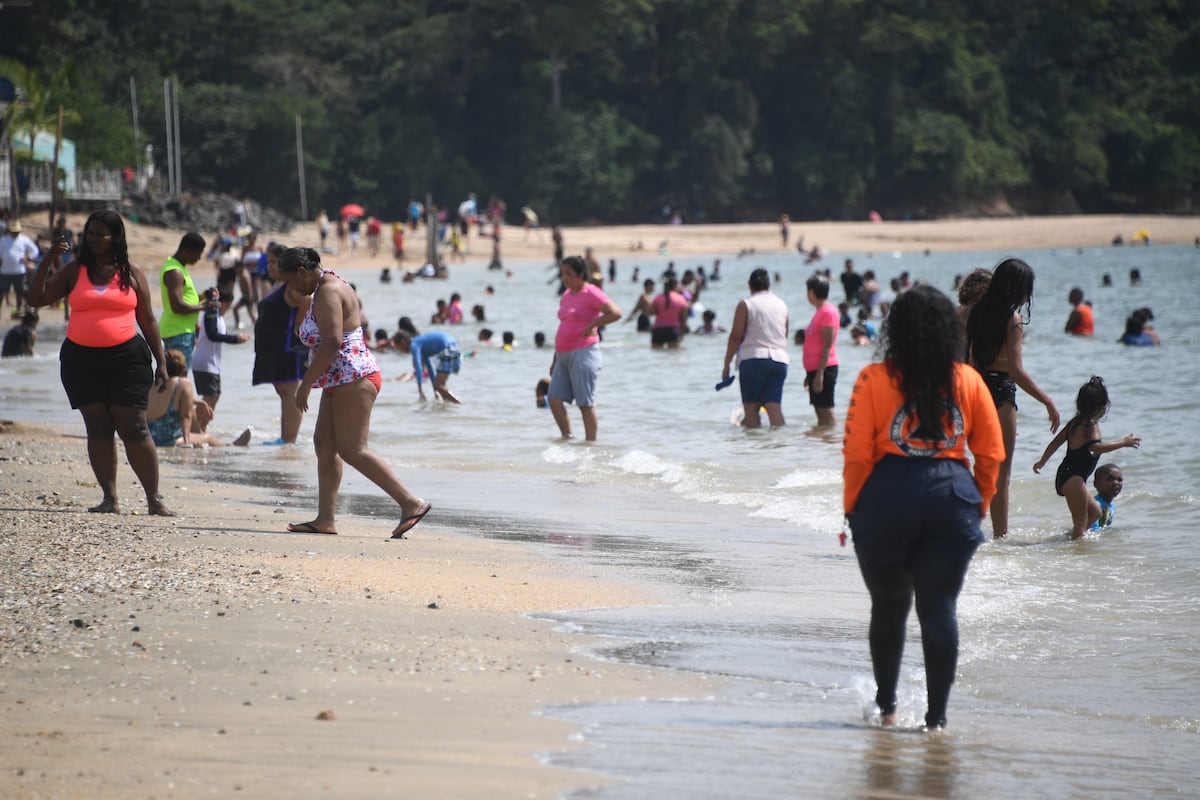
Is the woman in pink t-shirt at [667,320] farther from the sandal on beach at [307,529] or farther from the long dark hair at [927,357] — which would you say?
the long dark hair at [927,357]

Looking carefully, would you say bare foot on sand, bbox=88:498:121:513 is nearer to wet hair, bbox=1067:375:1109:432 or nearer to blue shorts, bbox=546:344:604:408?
blue shorts, bbox=546:344:604:408

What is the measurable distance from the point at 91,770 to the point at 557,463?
8.01 metres

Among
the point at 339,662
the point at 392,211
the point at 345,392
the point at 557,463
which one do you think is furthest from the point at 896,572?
the point at 392,211

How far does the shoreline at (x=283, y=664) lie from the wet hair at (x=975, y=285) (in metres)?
2.66

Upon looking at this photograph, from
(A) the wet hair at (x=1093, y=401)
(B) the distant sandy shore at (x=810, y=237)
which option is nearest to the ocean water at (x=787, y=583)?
(A) the wet hair at (x=1093, y=401)

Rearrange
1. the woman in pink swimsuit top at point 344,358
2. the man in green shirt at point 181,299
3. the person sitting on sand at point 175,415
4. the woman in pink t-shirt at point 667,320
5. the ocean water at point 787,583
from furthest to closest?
the woman in pink t-shirt at point 667,320
the person sitting on sand at point 175,415
the man in green shirt at point 181,299
the woman in pink swimsuit top at point 344,358
the ocean water at point 787,583

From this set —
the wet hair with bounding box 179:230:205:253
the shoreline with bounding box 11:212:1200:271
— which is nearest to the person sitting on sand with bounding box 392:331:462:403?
the wet hair with bounding box 179:230:205:253

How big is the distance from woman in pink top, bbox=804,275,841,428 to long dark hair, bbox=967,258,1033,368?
12.6 feet

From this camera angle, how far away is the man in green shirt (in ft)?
32.6

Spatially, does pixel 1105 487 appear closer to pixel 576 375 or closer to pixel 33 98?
pixel 576 375

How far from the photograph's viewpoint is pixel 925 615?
4.50 m

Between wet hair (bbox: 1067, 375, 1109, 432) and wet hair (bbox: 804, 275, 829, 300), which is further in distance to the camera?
wet hair (bbox: 804, 275, 829, 300)

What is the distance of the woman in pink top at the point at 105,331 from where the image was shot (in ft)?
23.5

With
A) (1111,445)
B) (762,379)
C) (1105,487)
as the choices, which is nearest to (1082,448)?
(1111,445)
